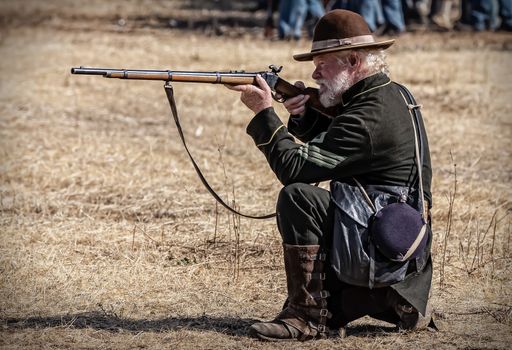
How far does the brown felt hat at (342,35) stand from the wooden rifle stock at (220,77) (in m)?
0.33

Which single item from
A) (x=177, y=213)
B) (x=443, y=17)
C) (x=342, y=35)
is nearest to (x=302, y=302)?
(x=342, y=35)

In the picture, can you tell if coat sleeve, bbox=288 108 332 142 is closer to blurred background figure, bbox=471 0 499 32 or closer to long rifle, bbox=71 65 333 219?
long rifle, bbox=71 65 333 219

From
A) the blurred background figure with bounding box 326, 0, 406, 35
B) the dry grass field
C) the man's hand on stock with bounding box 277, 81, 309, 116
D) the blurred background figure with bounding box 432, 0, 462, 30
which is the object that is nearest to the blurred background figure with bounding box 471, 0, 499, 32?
the blurred background figure with bounding box 432, 0, 462, 30

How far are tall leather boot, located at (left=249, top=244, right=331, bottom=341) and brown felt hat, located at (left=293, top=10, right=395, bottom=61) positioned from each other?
1.00 meters

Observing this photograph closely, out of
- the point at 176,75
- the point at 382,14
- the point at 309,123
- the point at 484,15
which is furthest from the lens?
the point at 484,15

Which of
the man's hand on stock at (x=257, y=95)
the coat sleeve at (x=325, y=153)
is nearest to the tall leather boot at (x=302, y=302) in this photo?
the coat sleeve at (x=325, y=153)

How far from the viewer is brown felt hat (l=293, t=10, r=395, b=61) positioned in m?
5.01

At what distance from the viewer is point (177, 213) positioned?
7.77m

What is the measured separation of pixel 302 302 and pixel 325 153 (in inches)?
29.6

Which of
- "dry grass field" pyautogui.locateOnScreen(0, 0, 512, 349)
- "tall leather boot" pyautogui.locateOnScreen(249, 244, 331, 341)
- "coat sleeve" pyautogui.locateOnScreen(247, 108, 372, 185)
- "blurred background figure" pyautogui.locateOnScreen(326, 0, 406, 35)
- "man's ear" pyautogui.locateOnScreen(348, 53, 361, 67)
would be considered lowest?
"dry grass field" pyautogui.locateOnScreen(0, 0, 512, 349)

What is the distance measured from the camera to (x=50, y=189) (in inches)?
334

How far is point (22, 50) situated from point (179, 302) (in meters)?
13.4

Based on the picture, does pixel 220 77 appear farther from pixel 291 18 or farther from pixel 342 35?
pixel 291 18

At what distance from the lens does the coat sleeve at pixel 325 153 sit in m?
4.94
